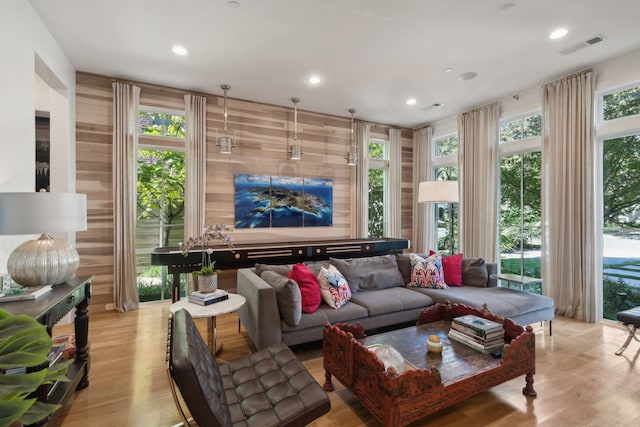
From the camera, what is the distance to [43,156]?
13.0 feet

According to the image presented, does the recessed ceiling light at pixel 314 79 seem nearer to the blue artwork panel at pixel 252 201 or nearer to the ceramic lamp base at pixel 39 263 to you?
the blue artwork panel at pixel 252 201

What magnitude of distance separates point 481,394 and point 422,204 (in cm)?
433

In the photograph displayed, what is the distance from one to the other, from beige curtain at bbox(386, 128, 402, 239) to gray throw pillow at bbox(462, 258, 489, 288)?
2187 mm

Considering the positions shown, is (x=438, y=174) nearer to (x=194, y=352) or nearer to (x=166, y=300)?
(x=166, y=300)

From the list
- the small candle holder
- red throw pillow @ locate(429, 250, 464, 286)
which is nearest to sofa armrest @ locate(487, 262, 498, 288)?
red throw pillow @ locate(429, 250, 464, 286)

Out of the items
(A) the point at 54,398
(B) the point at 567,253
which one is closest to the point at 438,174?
(B) the point at 567,253

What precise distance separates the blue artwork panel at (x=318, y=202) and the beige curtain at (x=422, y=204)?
6.57 ft

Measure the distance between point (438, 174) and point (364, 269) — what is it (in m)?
3.40

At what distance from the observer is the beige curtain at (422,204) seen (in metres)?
6.21

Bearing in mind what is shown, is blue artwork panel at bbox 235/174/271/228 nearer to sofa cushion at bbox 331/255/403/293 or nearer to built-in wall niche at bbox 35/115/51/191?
sofa cushion at bbox 331/255/403/293

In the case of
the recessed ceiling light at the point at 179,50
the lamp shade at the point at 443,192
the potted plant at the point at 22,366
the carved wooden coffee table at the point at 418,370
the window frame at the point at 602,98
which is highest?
the recessed ceiling light at the point at 179,50

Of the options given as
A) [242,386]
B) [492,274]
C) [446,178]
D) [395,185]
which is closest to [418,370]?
[242,386]

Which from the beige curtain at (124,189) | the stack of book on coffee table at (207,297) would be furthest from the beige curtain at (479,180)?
the beige curtain at (124,189)

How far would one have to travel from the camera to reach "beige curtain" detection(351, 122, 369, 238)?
19.1 feet
